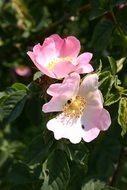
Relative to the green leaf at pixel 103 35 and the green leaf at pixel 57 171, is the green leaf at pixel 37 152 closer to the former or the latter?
the green leaf at pixel 57 171

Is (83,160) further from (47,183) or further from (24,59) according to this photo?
(24,59)

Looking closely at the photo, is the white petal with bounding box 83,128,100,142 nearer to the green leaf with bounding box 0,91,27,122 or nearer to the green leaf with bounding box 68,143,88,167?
the green leaf with bounding box 68,143,88,167

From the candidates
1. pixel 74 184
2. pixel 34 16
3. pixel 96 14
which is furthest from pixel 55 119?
pixel 34 16

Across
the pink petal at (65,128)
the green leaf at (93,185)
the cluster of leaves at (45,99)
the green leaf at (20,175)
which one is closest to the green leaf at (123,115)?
the cluster of leaves at (45,99)

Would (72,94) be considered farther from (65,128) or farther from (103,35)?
(103,35)

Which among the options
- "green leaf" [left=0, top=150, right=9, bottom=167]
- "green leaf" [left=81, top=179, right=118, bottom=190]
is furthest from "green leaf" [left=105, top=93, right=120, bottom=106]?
"green leaf" [left=0, top=150, right=9, bottom=167]

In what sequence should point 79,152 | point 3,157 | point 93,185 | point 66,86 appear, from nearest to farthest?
point 66,86, point 79,152, point 93,185, point 3,157

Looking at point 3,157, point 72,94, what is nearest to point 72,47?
point 72,94
